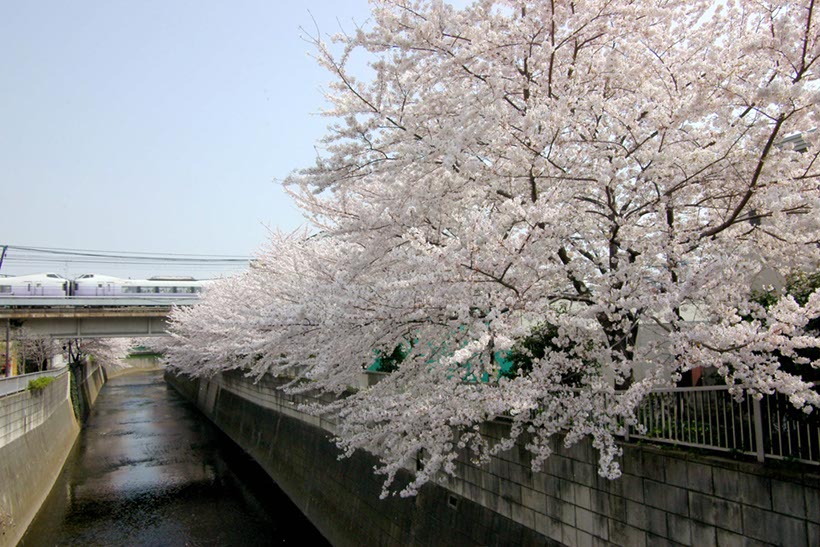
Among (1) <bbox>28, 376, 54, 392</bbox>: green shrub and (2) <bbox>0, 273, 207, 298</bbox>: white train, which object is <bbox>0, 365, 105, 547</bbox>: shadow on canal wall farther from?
(2) <bbox>0, 273, 207, 298</bbox>: white train

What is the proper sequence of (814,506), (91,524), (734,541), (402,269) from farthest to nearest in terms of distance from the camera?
(91,524), (402,269), (734,541), (814,506)

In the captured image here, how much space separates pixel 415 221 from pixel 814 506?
499cm

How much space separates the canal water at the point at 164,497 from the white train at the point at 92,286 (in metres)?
8.66

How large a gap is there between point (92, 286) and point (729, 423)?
4160 cm

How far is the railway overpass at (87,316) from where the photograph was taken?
88.3 feet

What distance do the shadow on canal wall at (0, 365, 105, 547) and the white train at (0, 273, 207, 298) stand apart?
979 centimetres

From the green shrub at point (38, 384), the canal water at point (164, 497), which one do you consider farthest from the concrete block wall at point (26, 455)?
the canal water at point (164, 497)

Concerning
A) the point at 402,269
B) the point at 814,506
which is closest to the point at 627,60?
the point at 402,269

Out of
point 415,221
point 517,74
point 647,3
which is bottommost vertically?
point 415,221

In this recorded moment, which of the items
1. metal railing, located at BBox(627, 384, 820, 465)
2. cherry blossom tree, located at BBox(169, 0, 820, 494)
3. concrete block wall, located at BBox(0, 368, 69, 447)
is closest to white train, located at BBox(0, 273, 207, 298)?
concrete block wall, located at BBox(0, 368, 69, 447)

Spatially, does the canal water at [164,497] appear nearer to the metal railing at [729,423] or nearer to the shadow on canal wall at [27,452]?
the shadow on canal wall at [27,452]

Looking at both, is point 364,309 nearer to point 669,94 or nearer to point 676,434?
point 676,434

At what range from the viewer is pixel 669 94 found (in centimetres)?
705

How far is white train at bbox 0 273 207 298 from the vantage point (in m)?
34.2
